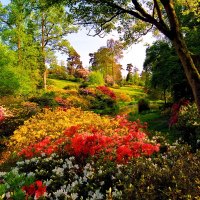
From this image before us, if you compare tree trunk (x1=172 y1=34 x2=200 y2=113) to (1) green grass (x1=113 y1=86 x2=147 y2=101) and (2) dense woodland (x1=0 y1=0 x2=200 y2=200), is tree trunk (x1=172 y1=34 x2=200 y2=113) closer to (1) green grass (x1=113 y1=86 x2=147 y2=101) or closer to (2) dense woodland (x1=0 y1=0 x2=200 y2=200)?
(2) dense woodland (x1=0 y1=0 x2=200 y2=200)

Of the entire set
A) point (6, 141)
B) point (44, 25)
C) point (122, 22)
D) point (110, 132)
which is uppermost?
point (44, 25)

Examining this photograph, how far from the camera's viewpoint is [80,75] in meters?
74.1

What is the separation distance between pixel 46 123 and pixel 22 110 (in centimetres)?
303

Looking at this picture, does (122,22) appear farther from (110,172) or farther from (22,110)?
(22,110)

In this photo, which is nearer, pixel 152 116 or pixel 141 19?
pixel 141 19

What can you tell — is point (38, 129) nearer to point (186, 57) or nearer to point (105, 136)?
point (105, 136)

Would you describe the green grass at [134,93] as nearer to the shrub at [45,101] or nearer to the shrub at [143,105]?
the shrub at [143,105]

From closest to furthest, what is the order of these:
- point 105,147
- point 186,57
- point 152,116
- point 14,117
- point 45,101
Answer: point 186,57 → point 105,147 → point 14,117 → point 45,101 → point 152,116

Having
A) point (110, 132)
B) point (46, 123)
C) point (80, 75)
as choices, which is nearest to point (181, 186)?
point (110, 132)

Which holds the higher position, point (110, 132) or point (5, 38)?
point (5, 38)

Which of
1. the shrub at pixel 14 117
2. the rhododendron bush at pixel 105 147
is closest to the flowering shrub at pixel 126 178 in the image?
the rhododendron bush at pixel 105 147

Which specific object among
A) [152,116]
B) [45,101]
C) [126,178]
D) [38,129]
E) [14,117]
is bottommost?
[152,116]

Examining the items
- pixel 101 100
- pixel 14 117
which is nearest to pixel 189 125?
pixel 14 117

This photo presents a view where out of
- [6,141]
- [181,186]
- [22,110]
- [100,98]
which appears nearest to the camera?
[181,186]
